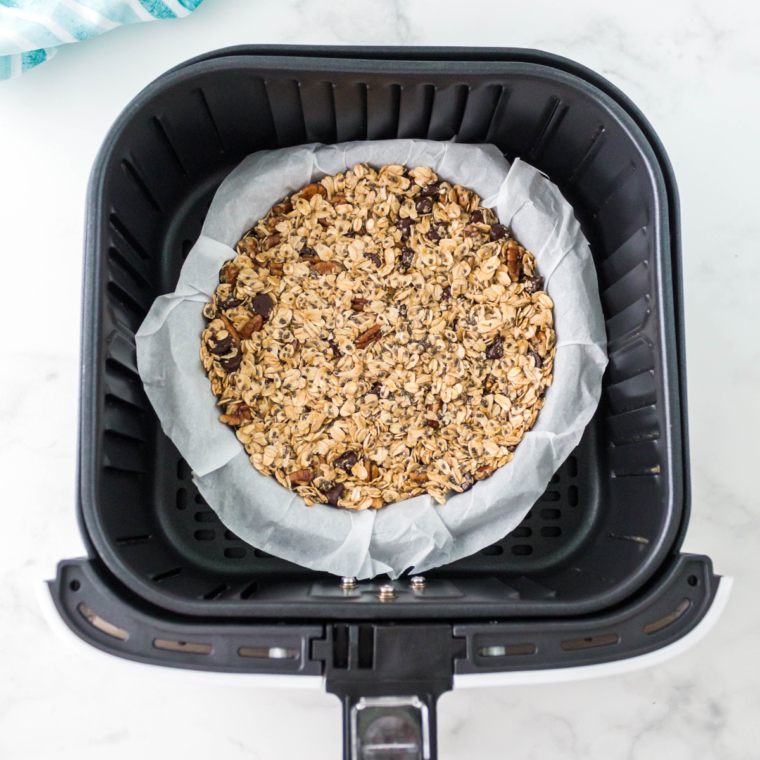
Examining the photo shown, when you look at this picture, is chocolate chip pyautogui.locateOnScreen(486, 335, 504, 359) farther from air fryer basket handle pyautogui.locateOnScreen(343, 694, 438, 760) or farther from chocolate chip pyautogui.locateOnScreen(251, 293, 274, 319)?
air fryer basket handle pyautogui.locateOnScreen(343, 694, 438, 760)

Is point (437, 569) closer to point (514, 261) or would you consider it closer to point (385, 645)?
point (385, 645)

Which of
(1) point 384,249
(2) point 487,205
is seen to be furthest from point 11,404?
(2) point 487,205

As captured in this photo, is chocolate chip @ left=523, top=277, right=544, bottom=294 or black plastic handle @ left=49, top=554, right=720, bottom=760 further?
chocolate chip @ left=523, top=277, right=544, bottom=294

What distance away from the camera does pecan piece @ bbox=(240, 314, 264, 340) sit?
0.78m

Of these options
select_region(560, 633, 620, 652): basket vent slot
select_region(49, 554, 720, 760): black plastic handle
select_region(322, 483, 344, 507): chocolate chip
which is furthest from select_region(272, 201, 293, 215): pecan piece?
select_region(560, 633, 620, 652): basket vent slot

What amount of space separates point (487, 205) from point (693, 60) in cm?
36

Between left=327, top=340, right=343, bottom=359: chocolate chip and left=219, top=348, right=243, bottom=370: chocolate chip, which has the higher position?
left=327, top=340, right=343, bottom=359: chocolate chip

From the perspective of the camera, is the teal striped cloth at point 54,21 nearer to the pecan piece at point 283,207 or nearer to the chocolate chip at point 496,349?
the pecan piece at point 283,207

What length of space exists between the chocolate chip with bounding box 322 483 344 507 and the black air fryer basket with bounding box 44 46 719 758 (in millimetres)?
94

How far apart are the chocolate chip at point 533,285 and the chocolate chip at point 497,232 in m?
0.06

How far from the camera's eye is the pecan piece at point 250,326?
78cm

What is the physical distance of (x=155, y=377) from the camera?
2.40 feet

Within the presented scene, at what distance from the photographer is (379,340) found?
80 centimetres

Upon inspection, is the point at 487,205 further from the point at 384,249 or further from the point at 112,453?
the point at 112,453
